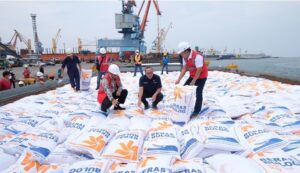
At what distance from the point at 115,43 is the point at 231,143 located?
36154 millimetres

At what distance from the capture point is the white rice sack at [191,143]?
2.07 m

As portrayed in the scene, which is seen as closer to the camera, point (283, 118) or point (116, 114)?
point (283, 118)

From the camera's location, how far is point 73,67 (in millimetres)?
5730

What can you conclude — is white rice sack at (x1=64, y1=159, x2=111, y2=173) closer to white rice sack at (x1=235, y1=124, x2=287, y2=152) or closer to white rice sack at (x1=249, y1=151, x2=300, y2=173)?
white rice sack at (x1=249, y1=151, x2=300, y2=173)

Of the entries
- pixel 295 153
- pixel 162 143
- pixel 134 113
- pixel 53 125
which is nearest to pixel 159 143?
pixel 162 143

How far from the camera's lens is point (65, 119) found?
2.95 meters

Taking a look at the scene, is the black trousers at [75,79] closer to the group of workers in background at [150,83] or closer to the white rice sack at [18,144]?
the group of workers in background at [150,83]

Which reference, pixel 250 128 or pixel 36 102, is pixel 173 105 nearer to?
pixel 250 128

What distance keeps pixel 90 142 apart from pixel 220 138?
46.4 inches

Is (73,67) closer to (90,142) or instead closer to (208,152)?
(90,142)

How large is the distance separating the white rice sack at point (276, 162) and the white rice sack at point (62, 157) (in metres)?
1.49

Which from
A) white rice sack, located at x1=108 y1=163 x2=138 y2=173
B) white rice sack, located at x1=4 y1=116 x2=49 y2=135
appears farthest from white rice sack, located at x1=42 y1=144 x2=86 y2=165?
white rice sack, located at x1=4 y1=116 x2=49 y2=135

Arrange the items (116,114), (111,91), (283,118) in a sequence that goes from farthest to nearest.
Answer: (111,91) < (116,114) < (283,118)

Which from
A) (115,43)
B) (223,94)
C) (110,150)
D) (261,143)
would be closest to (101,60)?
(223,94)
